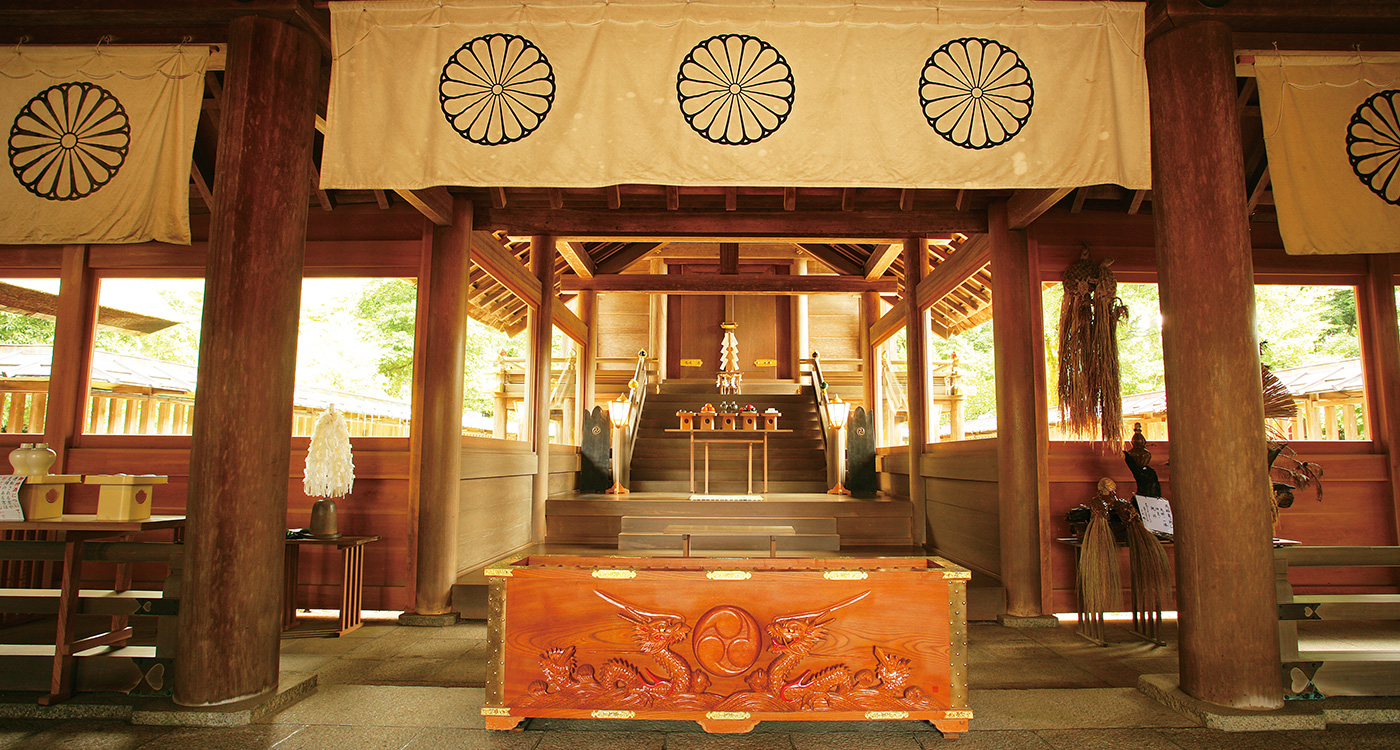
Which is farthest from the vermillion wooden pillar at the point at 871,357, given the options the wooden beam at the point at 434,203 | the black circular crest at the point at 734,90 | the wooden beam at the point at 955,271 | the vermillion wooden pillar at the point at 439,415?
the black circular crest at the point at 734,90

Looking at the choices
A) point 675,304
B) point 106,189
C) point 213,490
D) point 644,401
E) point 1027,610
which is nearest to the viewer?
point 213,490

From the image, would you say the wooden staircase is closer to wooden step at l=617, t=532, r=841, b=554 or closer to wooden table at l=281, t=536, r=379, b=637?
wooden step at l=617, t=532, r=841, b=554

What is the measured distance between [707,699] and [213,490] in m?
2.64

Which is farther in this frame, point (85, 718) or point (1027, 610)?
point (1027, 610)

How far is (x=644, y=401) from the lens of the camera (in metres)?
12.1

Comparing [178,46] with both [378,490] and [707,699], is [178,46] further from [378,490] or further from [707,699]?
[707,699]

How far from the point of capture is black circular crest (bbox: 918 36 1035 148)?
3.58 meters

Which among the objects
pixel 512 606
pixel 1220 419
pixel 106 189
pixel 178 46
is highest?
pixel 178 46

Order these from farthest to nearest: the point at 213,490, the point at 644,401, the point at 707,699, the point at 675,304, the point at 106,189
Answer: the point at 675,304 < the point at 644,401 < the point at 106,189 < the point at 213,490 < the point at 707,699

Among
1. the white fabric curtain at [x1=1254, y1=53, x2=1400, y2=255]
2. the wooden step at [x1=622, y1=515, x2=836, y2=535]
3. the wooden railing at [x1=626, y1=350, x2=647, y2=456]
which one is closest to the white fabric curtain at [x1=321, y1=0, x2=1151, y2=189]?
the white fabric curtain at [x1=1254, y1=53, x2=1400, y2=255]

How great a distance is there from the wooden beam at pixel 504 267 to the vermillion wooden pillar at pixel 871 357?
488 cm

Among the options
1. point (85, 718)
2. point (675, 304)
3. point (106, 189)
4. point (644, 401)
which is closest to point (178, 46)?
point (106, 189)

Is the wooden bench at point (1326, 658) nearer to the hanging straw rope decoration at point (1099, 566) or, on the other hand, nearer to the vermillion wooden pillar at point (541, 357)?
the hanging straw rope decoration at point (1099, 566)

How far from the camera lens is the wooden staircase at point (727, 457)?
10.1 metres
